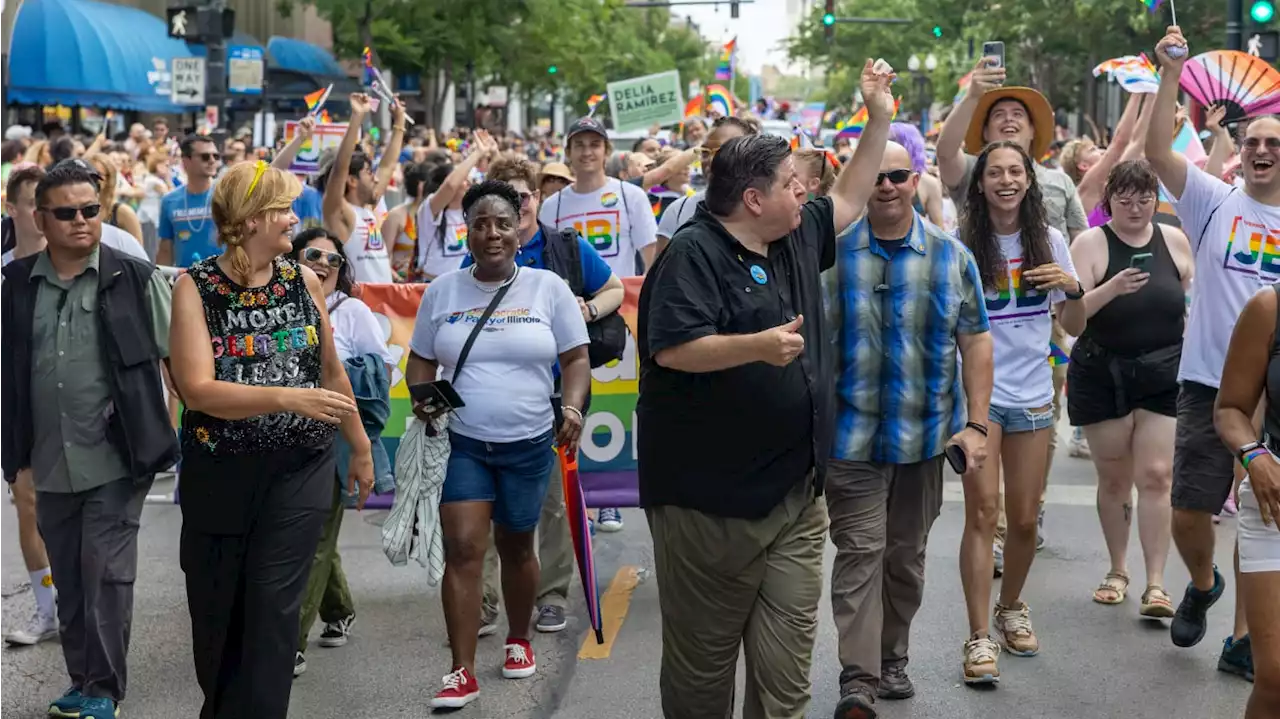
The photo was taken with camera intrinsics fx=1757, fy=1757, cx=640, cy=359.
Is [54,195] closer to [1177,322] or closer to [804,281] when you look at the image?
[804,281]

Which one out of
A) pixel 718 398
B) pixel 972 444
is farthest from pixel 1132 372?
pixel 718 398

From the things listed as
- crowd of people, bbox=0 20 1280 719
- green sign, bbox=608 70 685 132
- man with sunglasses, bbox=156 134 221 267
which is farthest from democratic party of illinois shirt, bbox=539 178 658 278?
green sign, bbox=608 70 685 132

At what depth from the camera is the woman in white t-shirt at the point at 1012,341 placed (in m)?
6.58

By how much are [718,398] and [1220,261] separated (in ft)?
9.10

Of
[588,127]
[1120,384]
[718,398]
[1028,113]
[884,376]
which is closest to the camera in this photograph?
[718,398]

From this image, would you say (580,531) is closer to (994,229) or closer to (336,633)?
(336,633)

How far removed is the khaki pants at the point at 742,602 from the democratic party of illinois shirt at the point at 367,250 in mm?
5658

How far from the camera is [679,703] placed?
509cm

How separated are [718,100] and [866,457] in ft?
52.2

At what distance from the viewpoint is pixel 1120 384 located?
7.52 meters

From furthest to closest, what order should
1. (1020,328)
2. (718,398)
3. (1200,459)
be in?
(1020,328)
(1200,459)
(718,398)

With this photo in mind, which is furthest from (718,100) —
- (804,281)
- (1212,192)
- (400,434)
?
(804,281)

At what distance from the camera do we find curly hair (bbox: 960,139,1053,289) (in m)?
6.66

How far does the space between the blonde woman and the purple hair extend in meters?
2.61
